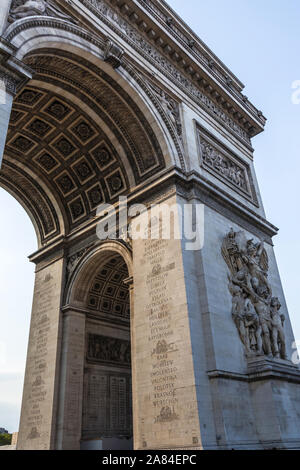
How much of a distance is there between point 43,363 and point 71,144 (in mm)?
8954

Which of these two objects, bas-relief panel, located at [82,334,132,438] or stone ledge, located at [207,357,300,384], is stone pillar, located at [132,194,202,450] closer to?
stone ledge, located at [207,357,300,384]

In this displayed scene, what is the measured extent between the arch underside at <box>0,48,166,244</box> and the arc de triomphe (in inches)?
2.3

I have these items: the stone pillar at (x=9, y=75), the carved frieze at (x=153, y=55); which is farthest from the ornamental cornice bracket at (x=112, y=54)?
the stone pillar at (x=9, y=75)

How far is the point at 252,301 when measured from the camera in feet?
43.1

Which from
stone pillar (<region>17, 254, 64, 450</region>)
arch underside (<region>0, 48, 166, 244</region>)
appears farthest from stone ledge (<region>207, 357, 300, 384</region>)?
arch underside (<region>0, 48, 166, 244</region>)

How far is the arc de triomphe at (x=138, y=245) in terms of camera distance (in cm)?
1043

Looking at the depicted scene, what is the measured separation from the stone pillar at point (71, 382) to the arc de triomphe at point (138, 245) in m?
0.05

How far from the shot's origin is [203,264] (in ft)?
39.6

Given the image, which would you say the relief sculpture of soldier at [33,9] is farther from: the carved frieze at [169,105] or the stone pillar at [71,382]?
the stone pillar at [71,382]

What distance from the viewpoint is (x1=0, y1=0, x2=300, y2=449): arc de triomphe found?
411 inches

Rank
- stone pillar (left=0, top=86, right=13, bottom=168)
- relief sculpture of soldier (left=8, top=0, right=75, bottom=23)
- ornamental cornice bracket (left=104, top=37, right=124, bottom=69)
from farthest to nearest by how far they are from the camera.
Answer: ornamental cornice bracket (left=104, top=37, right=124, bottom=69)
relief sculpture of soldier (left=8, top=0, right=75, bottom=23)
stone pillar (left=0, top=86, right=13, bottom=168)

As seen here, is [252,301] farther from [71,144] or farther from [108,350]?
[71,144]
